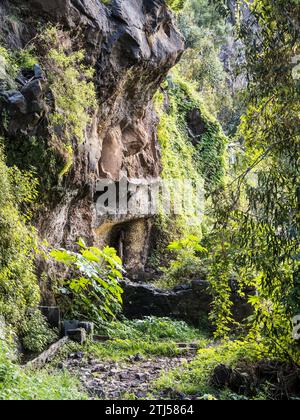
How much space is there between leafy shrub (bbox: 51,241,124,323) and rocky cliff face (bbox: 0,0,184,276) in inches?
35.1

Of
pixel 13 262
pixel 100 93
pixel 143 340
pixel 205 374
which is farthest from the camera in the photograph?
pixel 100 93

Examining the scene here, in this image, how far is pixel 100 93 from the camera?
13.1 m

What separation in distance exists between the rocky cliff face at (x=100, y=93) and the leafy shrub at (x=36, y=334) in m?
2.32

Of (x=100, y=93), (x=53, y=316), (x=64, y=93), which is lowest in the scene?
(x=53, y=316)

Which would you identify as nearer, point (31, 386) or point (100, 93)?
point (31, 386)

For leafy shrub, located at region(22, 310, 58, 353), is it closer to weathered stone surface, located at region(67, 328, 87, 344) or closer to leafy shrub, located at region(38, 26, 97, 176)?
weathered stone surface, located at region(67, 328, 87, 344)

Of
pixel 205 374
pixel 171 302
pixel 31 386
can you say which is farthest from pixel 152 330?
pixel 31 386

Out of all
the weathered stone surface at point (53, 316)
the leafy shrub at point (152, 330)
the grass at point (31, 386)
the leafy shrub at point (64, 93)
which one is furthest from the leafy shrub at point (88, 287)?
the grass at point (31, 386)

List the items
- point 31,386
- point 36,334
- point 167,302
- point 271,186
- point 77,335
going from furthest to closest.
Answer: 1. point 167,302
2. point 77,335
3. point 36,334
4. point 271,186
5. point 31,386

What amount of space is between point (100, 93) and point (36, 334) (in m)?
6.41

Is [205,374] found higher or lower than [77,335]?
lower

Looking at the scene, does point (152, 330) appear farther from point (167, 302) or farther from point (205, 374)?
point (205, 374)

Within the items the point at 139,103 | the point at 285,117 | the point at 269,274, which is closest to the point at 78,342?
the point at 269,274

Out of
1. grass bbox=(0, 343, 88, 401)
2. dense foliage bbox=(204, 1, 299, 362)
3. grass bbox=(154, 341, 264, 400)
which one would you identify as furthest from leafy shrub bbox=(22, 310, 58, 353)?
dense foliage bbox=(204, 1, 299, 362)
